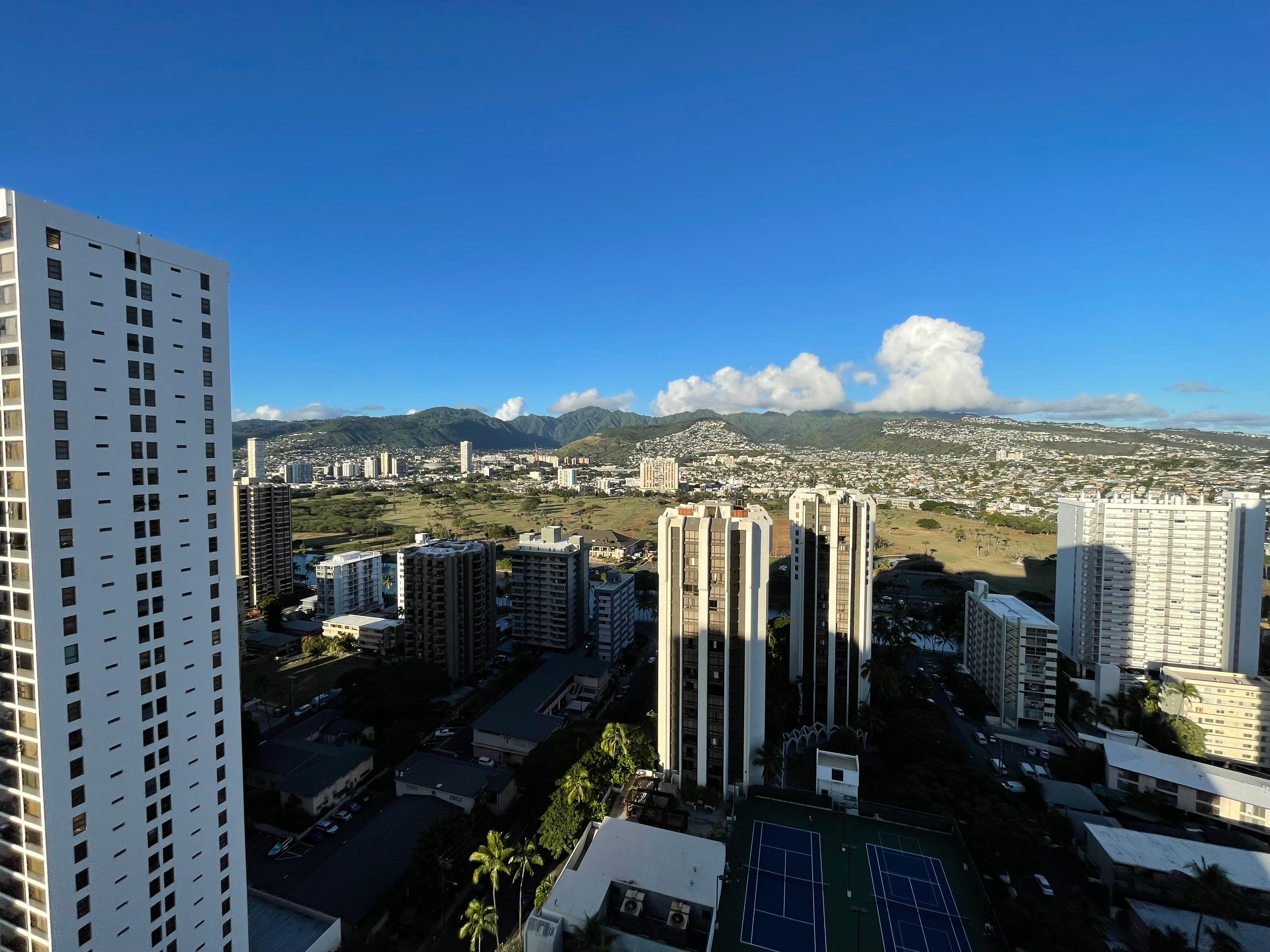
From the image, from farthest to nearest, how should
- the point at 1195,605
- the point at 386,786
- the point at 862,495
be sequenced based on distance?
the point at 1195,605, the point at 862,495, the point at 386,786

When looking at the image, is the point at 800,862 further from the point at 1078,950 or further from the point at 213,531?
the point at 213,531

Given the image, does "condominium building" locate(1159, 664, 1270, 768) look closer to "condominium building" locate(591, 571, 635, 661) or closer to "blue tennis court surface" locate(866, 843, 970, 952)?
"blue tennis court surface" locate(866, 843, 970, 952)

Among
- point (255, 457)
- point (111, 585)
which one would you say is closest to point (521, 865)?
point (111, 585)

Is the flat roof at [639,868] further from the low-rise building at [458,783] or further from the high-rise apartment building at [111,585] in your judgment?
the high-rise apartment building at [111,585]

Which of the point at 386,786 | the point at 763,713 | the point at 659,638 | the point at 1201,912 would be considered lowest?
the point at 386,786

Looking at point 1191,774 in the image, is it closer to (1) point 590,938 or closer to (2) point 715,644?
(2) point 715,644

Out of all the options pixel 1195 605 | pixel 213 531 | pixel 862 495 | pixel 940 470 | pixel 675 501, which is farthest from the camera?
pixel 940 470

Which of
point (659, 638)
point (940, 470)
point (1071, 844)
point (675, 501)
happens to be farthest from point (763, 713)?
point (940, 470)
